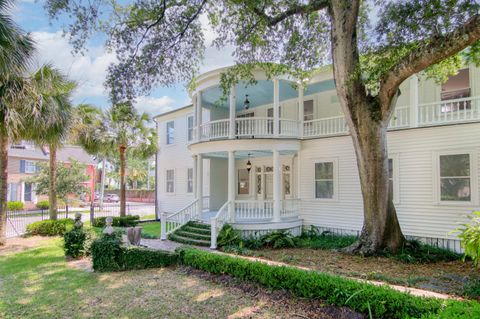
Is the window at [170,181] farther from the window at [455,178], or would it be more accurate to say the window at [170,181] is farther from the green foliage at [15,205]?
the green foliage at [15,205]

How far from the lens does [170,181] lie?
20312 millimetres

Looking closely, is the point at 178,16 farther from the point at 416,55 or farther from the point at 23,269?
the point at 23,269

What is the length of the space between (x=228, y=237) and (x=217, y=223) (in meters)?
0.69

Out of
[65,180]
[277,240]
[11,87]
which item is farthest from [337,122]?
[65,180]

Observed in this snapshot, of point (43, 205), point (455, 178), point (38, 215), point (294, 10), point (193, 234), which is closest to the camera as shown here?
point (294, 10)

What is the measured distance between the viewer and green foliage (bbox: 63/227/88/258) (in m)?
10.1

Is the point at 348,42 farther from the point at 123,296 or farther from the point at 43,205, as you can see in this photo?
the point at 43,205

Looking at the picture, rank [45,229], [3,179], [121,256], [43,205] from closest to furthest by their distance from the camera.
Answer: [121,256] → [3,179] → [45,229] → [43,205]

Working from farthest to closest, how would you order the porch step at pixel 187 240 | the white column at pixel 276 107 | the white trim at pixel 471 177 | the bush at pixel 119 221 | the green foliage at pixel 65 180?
1. the green foliage at pixel 65 180
2. the bush at pixel 119 221
3. the white column at pixel 276 107
4. the porch step at pixel 187 240
5. the white trim at pixel 471 177

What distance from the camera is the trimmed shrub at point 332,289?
15.1ft

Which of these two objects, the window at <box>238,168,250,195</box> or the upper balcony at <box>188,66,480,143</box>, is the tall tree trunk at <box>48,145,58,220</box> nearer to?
the upper balcony at <box>188,66,480,143</box>

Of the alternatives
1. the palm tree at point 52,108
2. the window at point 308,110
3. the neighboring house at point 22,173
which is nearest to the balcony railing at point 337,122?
the window at point 308,110

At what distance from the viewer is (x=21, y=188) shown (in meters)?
27.8

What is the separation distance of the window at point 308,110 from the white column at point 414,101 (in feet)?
15.1
